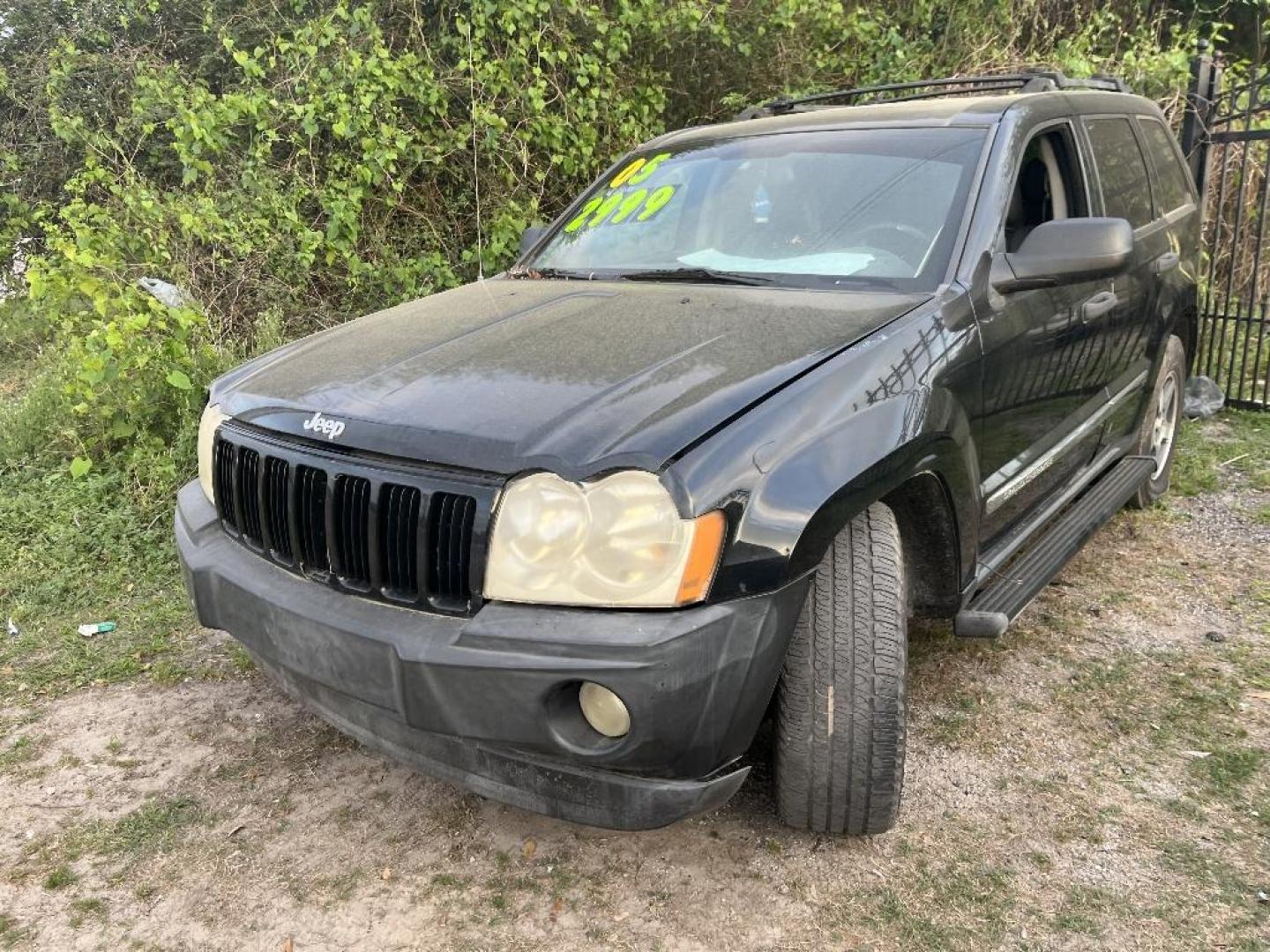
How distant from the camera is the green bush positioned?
5.02m

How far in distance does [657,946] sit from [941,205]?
213 cm

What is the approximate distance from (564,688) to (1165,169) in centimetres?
388

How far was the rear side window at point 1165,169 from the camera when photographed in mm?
4188

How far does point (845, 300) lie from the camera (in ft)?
8.57

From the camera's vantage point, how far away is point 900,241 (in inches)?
112

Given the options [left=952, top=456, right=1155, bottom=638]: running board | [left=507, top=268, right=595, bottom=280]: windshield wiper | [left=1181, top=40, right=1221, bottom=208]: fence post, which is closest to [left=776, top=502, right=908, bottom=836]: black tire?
[left=952, top=456, right=1155, bottom=638]: running board

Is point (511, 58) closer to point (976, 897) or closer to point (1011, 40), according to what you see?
point (1011, 40)

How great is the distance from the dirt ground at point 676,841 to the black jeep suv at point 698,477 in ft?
0.89

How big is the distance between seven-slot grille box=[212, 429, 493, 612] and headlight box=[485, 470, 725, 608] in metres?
0.10

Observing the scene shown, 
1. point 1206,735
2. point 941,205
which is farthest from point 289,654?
point 1206,735

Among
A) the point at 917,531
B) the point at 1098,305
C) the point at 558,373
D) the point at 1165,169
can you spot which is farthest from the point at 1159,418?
the point at 558,373

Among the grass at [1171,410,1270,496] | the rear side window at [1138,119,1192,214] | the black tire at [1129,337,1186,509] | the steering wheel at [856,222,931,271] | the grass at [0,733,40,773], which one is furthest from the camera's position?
the grass at [1171,410,1270,496]

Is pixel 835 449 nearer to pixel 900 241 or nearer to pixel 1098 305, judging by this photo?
pixel 900 241

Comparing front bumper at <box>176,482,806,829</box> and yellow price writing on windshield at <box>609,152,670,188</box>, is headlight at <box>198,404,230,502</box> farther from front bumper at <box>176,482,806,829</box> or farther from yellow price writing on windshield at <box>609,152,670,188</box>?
yellow price writing on windshield at <box>609,152,670,188</box>
